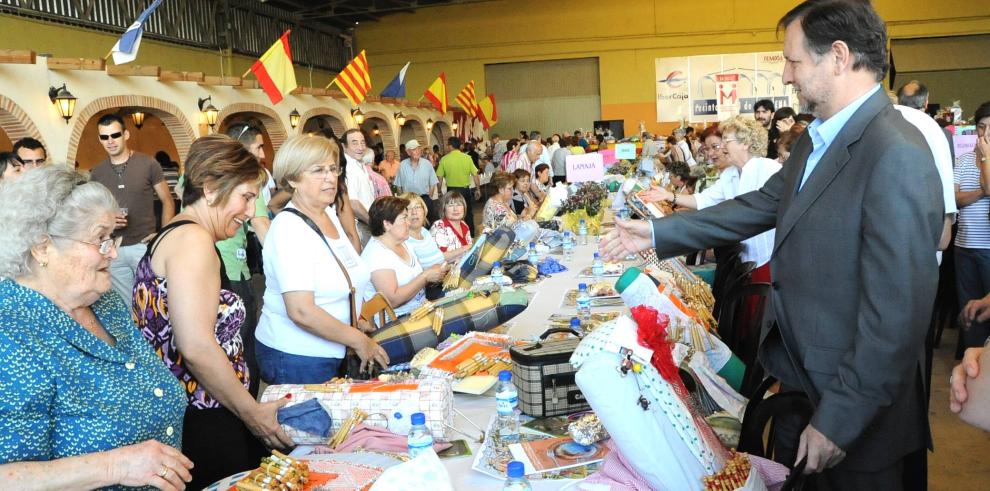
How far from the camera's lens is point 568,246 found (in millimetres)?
5891

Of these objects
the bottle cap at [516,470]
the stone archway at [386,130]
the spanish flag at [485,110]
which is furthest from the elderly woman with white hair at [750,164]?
the spanish flag at [485,110]

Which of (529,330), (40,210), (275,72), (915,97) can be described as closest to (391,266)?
(529,330)

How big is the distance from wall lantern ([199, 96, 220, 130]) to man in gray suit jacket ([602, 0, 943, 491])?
1110cm

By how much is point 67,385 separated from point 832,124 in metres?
1.80

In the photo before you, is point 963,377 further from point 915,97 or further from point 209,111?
point 209,111

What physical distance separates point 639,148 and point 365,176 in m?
9.73

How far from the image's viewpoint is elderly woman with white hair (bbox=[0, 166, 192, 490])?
155cm

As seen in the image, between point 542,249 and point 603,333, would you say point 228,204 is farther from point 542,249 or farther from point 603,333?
point 542,249

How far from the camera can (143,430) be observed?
1.81 m

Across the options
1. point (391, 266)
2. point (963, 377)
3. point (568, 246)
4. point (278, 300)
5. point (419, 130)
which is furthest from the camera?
point (419, 130)

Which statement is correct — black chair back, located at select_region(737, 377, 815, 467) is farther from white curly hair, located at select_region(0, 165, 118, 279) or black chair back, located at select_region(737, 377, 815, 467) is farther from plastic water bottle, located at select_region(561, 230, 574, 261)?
plastic water bottle, located at select_region(561, 230, 574, 261)

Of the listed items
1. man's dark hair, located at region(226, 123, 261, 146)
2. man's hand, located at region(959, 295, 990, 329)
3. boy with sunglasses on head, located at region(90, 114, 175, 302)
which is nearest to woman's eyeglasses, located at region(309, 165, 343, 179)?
man's hand, located at region(959, 295, 990, 329)

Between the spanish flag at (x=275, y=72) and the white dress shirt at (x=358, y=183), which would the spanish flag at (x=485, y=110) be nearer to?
the spanish flag at (x=275, y=72)

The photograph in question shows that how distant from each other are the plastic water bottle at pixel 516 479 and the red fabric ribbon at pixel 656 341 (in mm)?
392
